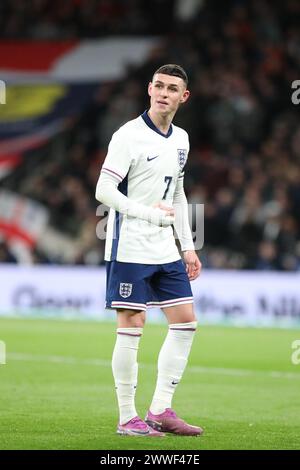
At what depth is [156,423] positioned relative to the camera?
25.5 feet

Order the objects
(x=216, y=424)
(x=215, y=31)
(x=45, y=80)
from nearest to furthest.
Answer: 1. (x=216, y=424)
2. (x=215, y=31)
3. (x=45, y=80)

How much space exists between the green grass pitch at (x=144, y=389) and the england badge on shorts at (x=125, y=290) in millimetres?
915

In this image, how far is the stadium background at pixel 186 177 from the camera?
541 inches

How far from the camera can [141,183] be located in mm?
7668

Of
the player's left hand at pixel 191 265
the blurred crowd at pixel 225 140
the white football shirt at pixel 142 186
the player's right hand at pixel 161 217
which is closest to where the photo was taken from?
the player's right hand at pixel 161 217

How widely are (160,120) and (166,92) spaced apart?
0.68 feet

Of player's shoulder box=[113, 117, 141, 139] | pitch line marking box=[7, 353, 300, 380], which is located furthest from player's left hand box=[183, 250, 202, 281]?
pitch line marking box=[7, 353, 300, 380]

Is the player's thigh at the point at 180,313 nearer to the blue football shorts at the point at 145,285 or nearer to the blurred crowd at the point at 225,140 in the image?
the blue football shorts at the point at 145,285

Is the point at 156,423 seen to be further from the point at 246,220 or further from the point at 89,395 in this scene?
the point at 246,220

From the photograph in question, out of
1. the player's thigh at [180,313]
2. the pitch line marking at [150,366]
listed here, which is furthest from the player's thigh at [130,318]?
the pitch line marking at [150,366]

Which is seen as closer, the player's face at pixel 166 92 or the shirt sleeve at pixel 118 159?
the shirt sleeve at pixel 118 159

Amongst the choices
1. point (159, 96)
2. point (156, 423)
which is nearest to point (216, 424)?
point (156, 423)

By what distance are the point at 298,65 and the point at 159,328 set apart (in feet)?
21.5

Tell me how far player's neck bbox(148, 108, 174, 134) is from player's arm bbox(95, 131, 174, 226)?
288mm
